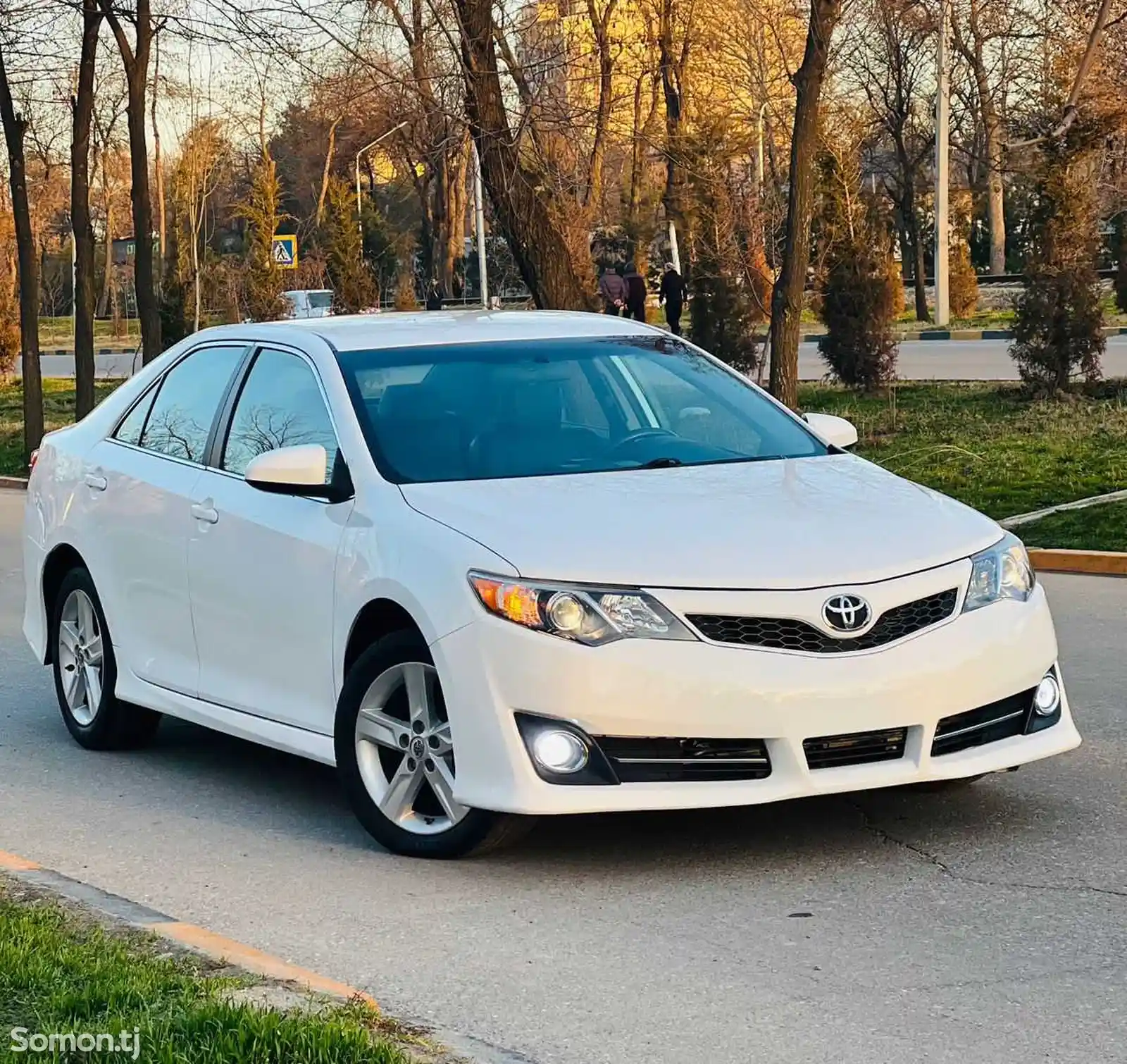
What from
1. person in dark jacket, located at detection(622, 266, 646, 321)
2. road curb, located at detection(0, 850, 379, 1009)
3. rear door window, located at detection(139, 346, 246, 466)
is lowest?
road curb, located at detection(0, 850, 379, 1009)

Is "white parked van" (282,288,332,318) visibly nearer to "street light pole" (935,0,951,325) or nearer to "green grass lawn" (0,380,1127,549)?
"street light pole" (935,0,951,325)

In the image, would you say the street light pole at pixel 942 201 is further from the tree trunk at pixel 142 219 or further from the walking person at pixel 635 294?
the tree trunk at pixel 142 219

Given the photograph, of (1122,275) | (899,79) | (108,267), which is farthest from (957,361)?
(108,267)

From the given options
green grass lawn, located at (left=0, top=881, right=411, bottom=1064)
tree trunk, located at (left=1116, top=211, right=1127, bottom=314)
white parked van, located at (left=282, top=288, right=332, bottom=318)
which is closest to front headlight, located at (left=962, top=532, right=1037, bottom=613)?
green grass lawn, located at (left=0, top=881, right=411, bottom=1064)

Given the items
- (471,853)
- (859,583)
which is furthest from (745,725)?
(471,853)

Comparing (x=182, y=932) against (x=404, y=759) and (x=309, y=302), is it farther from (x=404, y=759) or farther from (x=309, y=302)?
(x=309, y=302)

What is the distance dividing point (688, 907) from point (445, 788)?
0.82 m

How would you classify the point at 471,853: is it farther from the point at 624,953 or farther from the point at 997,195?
the point at 997,195

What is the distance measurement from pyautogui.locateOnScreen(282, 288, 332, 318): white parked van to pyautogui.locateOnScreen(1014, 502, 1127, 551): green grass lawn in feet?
94.1

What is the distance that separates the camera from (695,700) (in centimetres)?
539

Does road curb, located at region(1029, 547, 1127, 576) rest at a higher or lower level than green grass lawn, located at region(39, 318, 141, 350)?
lower

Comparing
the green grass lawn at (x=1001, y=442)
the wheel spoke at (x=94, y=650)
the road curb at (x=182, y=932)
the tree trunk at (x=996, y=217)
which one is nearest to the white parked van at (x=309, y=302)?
the tree trunk at (x=996, y=217)

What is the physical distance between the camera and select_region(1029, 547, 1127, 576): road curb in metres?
12.3

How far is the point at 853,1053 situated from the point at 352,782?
2.27 metres
